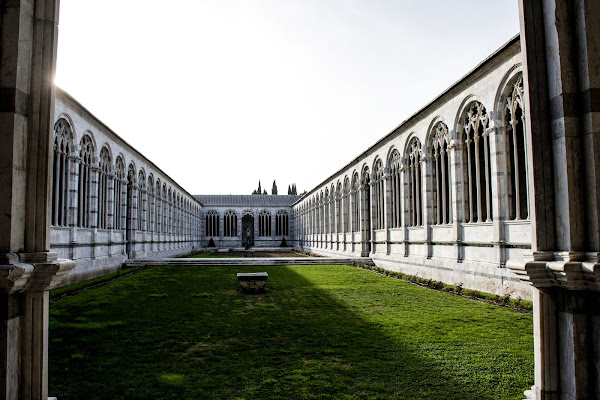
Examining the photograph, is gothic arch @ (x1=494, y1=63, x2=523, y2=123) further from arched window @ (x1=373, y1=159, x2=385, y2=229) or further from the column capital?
the column capital

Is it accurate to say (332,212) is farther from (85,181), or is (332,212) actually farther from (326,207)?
(85,181)

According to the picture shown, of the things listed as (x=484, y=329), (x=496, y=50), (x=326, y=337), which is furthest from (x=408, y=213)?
(x=326, y=337)

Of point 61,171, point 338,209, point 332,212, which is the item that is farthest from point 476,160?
point 332,212

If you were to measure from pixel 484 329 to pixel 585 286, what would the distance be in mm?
4578

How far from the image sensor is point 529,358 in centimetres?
578

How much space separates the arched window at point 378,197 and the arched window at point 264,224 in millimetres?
38108

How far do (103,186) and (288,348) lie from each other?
54.7ft

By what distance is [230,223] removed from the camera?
58.6 m

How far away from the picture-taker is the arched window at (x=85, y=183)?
16867 mm

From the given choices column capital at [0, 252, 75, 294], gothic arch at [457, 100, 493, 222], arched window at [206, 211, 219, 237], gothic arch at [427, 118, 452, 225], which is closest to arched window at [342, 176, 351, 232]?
gothic arch at [427, 118, 452, 225]

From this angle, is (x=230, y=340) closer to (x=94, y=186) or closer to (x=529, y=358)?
(x=529, y=358)

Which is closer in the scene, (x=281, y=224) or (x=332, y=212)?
(x=332, y=212)

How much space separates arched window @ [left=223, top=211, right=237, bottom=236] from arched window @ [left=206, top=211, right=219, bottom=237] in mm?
1117

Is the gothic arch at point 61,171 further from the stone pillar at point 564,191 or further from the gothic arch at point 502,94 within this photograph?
the stone pillar at point 564,191
